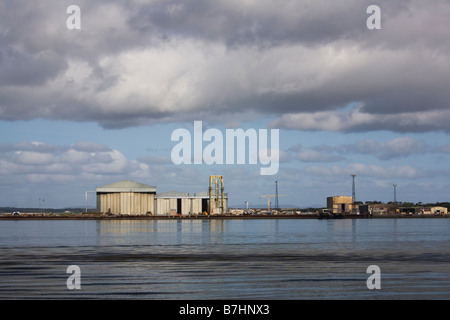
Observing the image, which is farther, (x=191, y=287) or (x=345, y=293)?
(x=191, y=287)

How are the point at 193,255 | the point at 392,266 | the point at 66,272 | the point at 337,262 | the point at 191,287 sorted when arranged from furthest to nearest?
the point at 193,255
the point at 337,262
the point at 392,266
the point at 66,272
the point at 191,287

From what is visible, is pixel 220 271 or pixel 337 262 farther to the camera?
pixel 337 262

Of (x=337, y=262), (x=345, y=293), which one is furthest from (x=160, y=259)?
(x=345, y=293)

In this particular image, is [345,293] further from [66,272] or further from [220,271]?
[66,272]

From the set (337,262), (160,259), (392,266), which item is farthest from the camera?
(160,259)

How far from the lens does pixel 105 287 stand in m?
41.8

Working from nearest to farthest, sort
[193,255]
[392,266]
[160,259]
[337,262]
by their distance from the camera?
[392,266], [337,262], [160,259], [193,255]

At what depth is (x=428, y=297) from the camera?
3647 cm

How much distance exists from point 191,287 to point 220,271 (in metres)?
10.1
